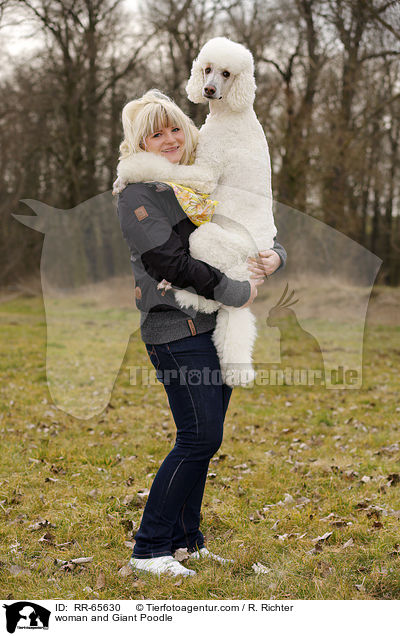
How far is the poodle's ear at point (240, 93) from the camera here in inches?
117

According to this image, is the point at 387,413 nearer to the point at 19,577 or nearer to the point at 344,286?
the point at 344,286

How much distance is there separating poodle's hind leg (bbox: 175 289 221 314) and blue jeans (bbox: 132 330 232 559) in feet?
0.40

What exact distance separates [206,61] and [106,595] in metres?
2.78

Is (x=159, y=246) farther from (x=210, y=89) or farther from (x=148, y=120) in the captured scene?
(x=210, y=89)

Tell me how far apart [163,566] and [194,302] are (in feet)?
4.39

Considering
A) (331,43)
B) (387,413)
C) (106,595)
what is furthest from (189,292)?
(331,43)

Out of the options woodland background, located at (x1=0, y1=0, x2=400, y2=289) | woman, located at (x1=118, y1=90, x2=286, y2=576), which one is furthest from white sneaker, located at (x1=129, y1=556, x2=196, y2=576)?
woodland background, located at (x1=0, y1=0, x2=400, y2=289)

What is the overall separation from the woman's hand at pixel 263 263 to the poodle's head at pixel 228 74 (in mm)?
781

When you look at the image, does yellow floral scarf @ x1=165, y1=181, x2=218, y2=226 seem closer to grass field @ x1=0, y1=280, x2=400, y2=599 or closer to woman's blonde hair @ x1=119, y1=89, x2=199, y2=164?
woman's blonde hair @ x1=119, y1=89, x2=199, y2=164

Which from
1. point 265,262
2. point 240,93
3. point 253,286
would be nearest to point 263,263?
point 265,262

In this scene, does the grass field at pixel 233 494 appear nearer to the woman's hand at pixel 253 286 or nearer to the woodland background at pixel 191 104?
the woman's hand at pixel 253 286

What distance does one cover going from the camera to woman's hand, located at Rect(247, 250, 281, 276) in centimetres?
293
